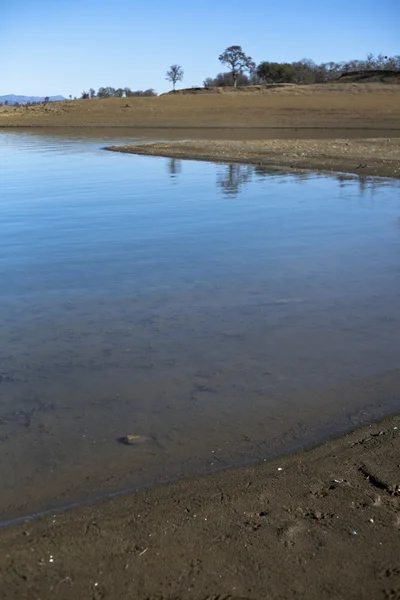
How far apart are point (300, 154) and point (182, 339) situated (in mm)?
16251

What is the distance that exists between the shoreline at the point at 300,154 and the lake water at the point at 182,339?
6218mm

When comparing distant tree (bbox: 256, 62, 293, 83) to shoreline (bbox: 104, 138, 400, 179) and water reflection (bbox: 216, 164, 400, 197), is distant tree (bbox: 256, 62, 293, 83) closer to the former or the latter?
shoreline (bbox: 104, 138, 400, 179)

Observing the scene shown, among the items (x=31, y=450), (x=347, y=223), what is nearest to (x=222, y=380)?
(x=31, y=450)

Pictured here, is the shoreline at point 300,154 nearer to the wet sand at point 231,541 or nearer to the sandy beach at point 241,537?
the sandy beach at point 241,537

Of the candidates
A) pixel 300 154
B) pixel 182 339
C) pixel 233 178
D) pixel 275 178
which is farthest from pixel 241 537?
pixel 300 154

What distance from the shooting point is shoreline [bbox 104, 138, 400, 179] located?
18250 millimetres

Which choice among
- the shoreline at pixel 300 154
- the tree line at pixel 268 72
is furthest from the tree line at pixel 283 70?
the shoreline at pixel 300 154

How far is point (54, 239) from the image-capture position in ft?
33.4

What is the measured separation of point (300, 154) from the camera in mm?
21078

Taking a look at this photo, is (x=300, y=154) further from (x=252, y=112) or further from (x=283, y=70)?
(x=283, y=70)

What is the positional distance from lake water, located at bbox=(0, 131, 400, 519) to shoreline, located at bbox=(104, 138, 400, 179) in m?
6.22

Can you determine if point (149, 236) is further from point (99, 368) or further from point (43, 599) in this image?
point (43, 599)

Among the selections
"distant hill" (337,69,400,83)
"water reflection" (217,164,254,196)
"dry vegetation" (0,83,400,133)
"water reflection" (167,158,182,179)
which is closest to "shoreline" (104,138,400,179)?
"water reflection" (167,158,182,179)

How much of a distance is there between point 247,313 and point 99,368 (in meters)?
1.76
